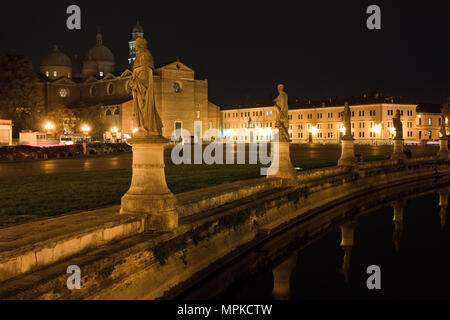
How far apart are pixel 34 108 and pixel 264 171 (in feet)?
163

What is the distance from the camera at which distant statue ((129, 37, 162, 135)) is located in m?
8.68

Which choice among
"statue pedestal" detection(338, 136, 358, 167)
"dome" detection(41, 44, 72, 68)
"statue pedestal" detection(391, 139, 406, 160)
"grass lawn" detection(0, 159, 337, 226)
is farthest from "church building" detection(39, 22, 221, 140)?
"grass lawn" detection(0, 159, 337, 226)

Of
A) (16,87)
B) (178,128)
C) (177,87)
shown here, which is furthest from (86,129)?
(177,87)

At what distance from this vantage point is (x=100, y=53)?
94.2m

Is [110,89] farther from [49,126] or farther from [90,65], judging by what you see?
[49,126]

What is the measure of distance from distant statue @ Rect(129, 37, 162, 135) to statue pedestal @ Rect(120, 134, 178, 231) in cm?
24

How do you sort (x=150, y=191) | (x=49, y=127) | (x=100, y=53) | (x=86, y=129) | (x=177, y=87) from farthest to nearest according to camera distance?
(x=100, y=53) < (x=177, y=87) < (x=86, y=129) < (x=49, y=127) < (x=150, y=191)

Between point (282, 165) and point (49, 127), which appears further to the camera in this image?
point (49, 127)

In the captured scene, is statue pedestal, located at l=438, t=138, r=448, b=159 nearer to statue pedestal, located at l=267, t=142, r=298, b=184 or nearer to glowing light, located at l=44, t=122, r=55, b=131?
statue pedestal, located at l=267, t=142, r=298, b=184

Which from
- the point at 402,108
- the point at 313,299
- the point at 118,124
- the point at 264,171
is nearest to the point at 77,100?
the point at 118,124

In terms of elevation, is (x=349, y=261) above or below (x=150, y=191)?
below

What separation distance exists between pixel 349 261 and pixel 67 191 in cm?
827

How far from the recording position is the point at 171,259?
8.42m

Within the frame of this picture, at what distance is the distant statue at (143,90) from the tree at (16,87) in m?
54.5
